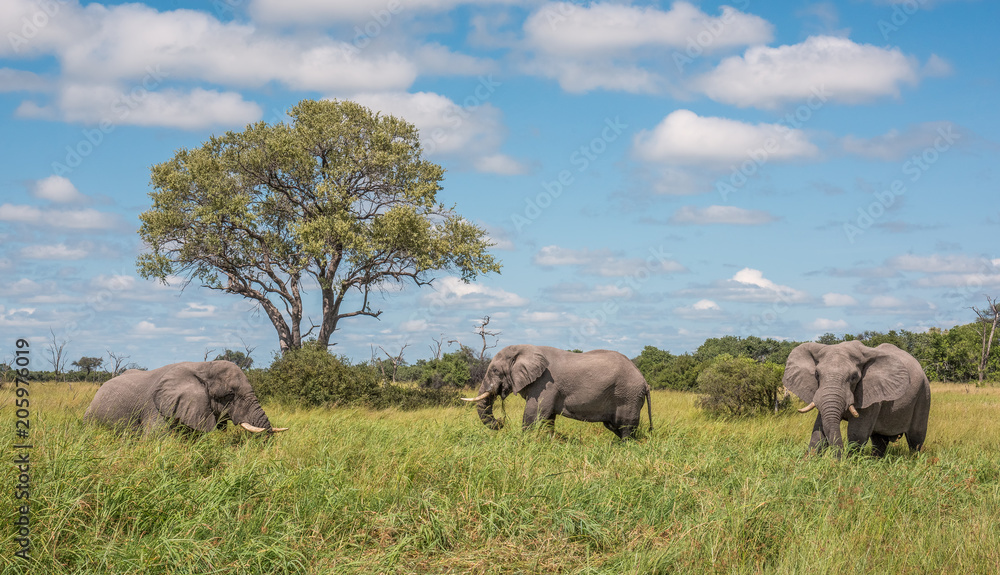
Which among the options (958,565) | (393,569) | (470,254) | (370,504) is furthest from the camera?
(470,254)

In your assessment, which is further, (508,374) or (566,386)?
(508,374)

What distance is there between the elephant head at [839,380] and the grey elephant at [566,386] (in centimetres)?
249

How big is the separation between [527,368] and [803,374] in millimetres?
4086

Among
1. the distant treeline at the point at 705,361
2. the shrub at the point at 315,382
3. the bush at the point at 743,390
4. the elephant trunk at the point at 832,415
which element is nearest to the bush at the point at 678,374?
the distant treeline at the point at 705,361

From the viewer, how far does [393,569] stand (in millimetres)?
5566

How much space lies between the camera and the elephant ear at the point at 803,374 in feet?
34.8

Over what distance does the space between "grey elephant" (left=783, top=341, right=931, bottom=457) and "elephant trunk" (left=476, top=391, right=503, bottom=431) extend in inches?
178

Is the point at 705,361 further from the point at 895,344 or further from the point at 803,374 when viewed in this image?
the point at 803,374

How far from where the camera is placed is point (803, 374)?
10633 millimetres

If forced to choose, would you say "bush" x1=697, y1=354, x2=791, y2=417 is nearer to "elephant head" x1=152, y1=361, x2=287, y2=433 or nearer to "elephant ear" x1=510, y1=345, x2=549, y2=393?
"elephant ear" x1=510, y1=345, x2=549, y2=393

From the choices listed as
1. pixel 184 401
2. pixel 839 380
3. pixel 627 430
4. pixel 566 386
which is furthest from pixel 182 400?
pixel 839 380

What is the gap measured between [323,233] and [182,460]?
1805cm

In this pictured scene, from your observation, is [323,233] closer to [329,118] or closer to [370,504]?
[329,118]

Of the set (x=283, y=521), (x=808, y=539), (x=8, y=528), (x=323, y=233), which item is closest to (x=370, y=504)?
(x=283, y=521)
